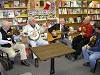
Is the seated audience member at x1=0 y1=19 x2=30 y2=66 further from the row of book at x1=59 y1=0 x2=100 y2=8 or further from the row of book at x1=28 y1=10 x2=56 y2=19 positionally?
the row of book at x1=59 y1=0 x2=100 y2=8

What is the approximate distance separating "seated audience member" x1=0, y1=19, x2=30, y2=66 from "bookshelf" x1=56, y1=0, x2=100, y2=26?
267 cm

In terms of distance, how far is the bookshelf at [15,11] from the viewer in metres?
6.90

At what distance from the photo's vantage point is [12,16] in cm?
699

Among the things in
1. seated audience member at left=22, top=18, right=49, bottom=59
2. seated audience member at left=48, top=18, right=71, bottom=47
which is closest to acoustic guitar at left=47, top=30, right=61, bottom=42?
seated audience member at left=48, top=18, right=71, bottom=47

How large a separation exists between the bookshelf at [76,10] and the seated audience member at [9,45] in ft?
8.75

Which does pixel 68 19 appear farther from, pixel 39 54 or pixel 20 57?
pixel 39 54

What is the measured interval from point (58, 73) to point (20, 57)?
44.0 inches

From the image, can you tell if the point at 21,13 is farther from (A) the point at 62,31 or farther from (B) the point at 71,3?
(B) the point at 71,3

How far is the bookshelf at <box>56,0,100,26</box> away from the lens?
7.64 m

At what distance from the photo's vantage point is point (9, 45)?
512cm

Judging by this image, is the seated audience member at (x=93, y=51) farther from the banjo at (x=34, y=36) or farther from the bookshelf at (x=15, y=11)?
the bookshelf at (x=15, y=11)

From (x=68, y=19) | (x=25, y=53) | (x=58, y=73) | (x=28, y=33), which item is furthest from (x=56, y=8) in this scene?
(x=58, y=73)

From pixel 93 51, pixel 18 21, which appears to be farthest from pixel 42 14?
pixel 93 51

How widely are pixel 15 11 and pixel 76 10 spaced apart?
7.58 ft
